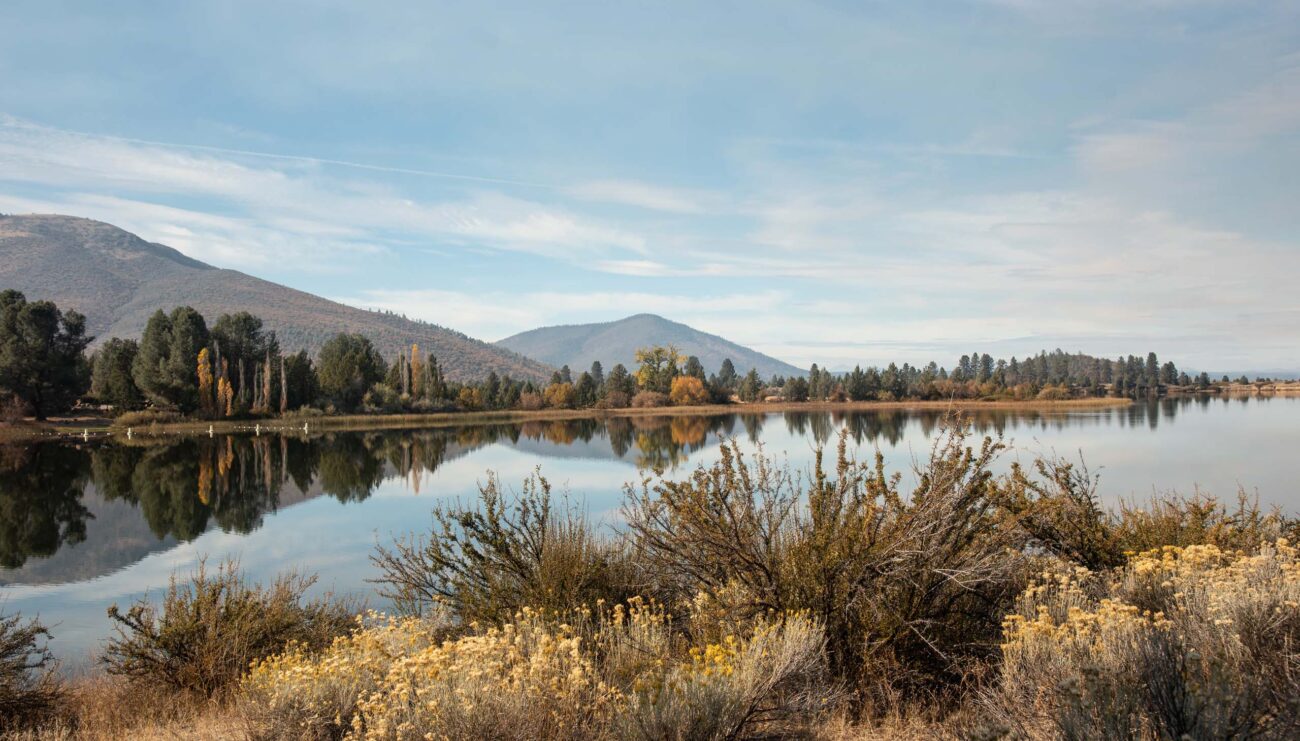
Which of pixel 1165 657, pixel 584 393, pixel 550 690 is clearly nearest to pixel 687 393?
pixel 584 393

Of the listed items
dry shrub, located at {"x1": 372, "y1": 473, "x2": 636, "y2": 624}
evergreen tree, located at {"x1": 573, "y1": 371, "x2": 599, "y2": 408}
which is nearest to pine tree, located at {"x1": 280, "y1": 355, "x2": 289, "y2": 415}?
evergreen tree, located at {"x1": 573, "y1": 371, "x2": 599, "y2": 408}

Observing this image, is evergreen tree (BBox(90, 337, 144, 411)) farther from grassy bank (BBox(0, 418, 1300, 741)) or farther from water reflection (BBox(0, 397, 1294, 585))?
grassy bank (BBox(0, 418, 1300, 741))

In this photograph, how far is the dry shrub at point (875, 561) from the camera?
5.66m

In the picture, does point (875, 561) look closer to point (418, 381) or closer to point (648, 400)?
point (418, 381)

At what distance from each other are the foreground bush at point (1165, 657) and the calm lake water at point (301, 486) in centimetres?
161

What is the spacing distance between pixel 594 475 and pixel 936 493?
22.2 m

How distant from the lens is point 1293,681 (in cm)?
403

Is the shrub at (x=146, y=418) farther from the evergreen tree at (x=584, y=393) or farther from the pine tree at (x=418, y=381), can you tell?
the evergreen tree at (x=584, y=393)

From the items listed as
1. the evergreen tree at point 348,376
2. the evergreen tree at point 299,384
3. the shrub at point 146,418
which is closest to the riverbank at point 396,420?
the shrub at point 146,418

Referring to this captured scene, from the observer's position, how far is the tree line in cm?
5488

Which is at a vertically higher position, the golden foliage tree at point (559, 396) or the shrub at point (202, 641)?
the golden foliage tree at point (559, 396)

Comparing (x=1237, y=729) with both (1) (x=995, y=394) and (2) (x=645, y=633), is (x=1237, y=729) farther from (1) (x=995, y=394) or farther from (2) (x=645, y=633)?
(1) (x=995, y=394)

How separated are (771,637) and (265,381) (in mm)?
72612

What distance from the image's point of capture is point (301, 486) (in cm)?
2609
